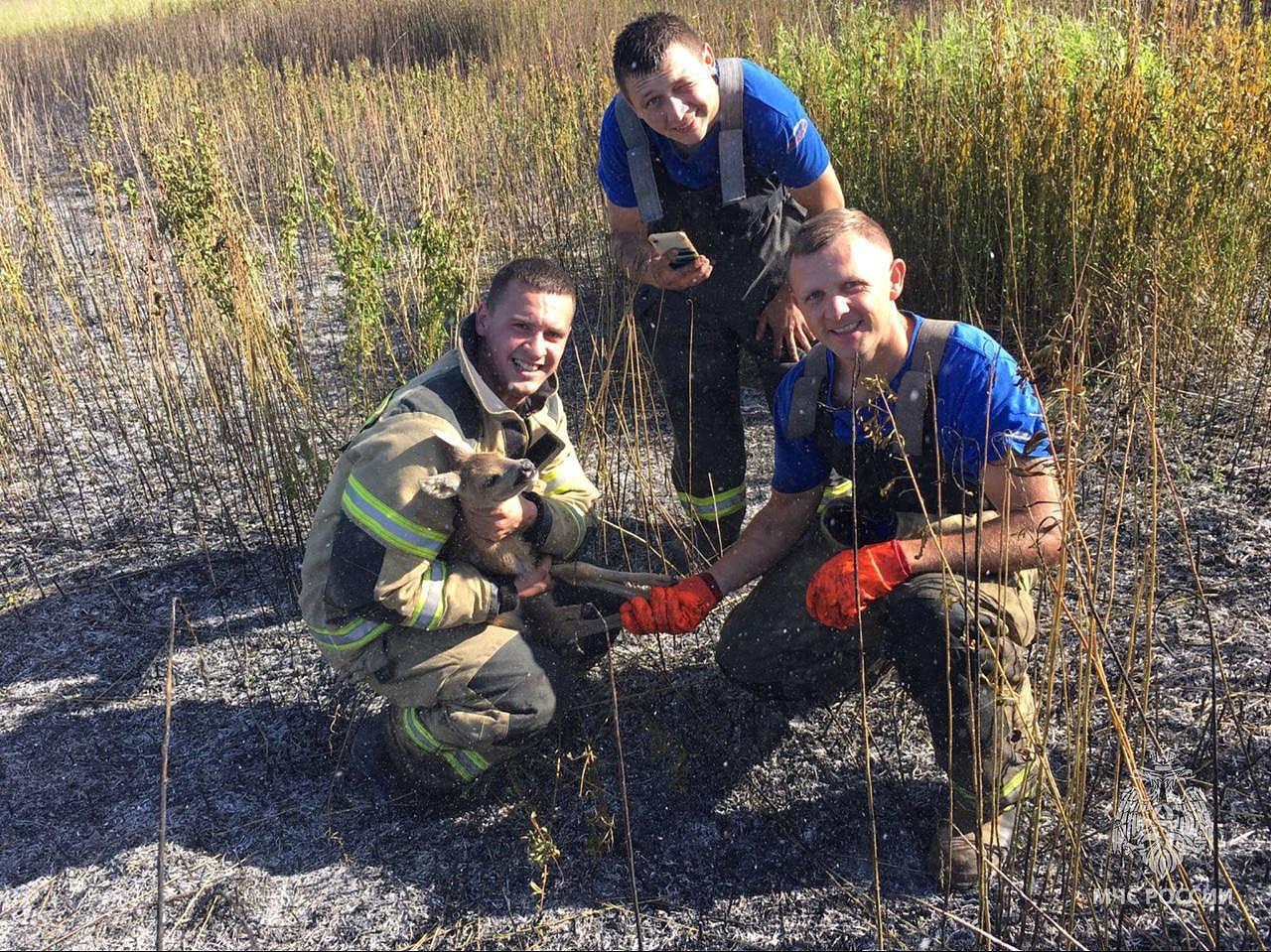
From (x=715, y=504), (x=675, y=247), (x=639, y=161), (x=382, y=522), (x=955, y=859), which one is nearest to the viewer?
(x=955, y=859)

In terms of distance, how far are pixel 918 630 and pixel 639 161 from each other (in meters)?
1.73

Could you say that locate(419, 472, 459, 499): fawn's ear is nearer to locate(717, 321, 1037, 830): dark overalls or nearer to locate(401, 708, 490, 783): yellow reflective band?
locate(401, 708, 490, 783): yellow reflective band

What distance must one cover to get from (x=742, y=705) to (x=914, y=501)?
745 millimetres

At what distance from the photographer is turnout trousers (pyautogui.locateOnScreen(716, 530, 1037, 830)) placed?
212 centimetres

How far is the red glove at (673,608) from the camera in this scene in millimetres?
2645

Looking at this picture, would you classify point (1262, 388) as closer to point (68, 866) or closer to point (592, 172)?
point (592, 172)

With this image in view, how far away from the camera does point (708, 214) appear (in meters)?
3.26

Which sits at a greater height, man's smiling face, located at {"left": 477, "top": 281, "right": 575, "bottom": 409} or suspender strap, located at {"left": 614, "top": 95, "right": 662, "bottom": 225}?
suspender strap, located at {"left": 614, "top": 95, "right": 662, "bottom": 225}

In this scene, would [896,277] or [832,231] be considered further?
[896,277]

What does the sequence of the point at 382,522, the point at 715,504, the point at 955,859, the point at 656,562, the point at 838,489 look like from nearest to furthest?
the point at 955,859, the point at 382,522, the point at 838,489, the point at 715,504, the point at 656,562

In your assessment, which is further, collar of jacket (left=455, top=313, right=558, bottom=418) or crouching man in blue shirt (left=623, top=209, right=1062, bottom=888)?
collar of jacket (left=455, top=313, right=558, bottom=418)

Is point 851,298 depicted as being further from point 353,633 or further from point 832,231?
point 353,633

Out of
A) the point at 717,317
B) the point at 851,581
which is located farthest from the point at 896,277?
the point at 717,317

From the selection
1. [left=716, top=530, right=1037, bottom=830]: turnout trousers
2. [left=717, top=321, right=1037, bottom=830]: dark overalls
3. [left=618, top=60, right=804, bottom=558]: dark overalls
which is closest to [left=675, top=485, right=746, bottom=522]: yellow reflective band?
[left=618, top=60, right=804, bottom=558]: dark overalls
